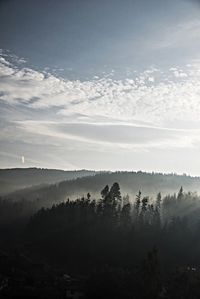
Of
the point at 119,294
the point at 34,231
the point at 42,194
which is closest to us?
the point at 119,294

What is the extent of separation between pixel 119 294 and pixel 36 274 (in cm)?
1736

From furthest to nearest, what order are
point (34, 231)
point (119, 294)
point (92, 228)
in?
point (34, 231), point (92, 228), point (119, 294)

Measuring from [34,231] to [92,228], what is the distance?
12.7 m

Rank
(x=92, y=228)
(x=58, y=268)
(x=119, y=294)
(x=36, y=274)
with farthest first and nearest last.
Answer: (x=92, y=228), (x=58, y=268), (x=36, y=274), (x=119, y=294)

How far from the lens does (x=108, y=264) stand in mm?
63000

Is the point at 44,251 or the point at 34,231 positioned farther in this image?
the point at 34,231

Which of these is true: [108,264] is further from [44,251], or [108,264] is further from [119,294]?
[119,294]

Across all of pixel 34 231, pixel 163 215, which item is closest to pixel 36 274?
pixel 34 231

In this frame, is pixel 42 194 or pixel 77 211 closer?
pixel 77 211

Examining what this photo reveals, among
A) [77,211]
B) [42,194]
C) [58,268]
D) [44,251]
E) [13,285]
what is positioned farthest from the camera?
[42,194]

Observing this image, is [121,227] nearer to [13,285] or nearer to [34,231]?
[34,231]

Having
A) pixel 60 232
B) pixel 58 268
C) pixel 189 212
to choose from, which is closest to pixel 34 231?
pixel 60 232

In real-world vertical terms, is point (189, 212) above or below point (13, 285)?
above

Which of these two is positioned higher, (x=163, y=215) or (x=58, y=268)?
(x=163, y=215)
